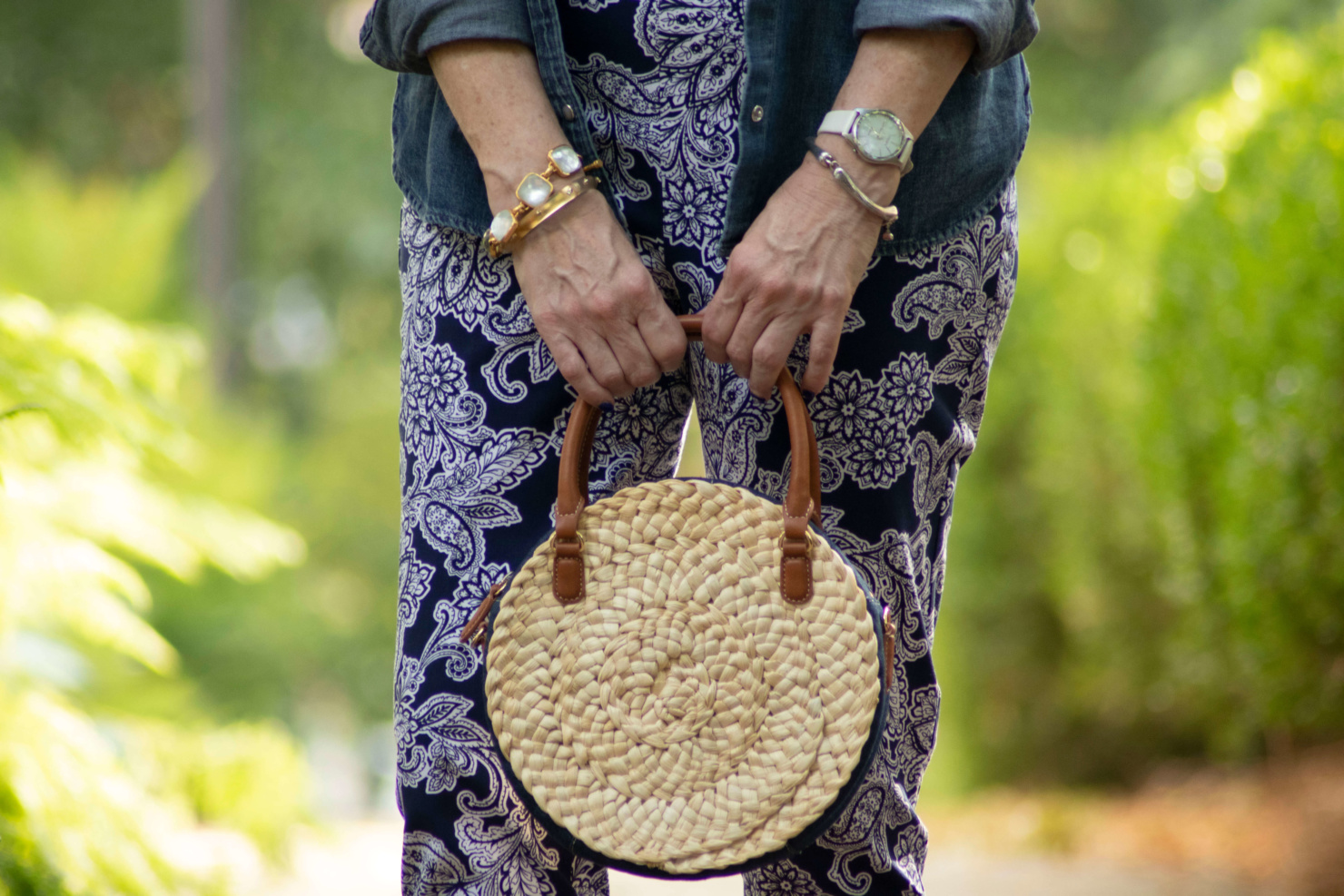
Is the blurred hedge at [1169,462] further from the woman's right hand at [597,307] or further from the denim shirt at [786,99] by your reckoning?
the woman's right hand at [597,307]

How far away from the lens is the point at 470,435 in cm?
111

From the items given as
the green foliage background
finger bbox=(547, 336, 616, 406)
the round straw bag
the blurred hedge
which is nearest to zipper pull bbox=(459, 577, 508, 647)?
the round straw bag

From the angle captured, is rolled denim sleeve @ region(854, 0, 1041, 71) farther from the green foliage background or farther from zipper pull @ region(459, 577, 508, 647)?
the green foliage background

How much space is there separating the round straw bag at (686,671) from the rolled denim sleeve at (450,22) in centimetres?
33

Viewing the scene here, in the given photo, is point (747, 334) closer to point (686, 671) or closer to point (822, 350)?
point (822, 350)

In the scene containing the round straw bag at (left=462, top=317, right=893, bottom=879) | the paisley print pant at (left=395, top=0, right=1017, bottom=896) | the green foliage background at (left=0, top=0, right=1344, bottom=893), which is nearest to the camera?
the round straw bag at (left=462, top=317, right=893, bottom=879)

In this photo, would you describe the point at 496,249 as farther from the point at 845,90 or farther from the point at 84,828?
the point at 84,828

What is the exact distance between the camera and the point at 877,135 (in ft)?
3.44

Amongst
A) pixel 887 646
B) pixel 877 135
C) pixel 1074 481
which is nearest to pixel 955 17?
pixel 877 135

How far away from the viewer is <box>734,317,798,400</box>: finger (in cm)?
104

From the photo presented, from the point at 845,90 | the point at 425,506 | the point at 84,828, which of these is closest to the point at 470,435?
the point at 425,506

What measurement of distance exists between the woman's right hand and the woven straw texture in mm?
101

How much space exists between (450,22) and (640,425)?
1.29 feet

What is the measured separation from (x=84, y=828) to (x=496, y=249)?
1.27 meters
